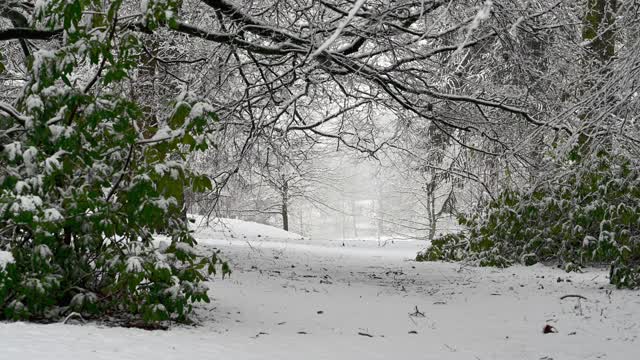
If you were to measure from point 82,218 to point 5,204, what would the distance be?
0.56 metres

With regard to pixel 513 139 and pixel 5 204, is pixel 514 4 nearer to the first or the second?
pixel 513 139

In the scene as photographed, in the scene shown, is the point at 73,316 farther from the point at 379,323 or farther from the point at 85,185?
the point at 379,323

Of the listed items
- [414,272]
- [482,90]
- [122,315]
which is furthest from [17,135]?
[414,272]

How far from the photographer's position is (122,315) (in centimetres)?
523

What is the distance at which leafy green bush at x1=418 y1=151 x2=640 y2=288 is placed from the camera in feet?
23.0

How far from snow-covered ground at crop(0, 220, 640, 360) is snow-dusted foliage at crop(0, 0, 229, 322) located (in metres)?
0.35

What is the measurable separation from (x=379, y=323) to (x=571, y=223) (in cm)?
384

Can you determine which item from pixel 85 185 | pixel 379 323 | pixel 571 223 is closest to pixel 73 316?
pixel 85 185

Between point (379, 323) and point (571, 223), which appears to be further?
point (571, 223)

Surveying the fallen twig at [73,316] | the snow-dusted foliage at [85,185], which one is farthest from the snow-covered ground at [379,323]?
the snow-dusted foliage at [85,185]

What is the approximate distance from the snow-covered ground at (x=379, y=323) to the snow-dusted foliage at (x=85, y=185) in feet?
1.15

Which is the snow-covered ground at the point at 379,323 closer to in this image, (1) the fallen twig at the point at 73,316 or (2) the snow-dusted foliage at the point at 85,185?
(1) the fallen twig at the point at 73,316

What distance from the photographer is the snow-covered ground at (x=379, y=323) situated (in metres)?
4.11

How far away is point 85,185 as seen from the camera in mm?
4680
